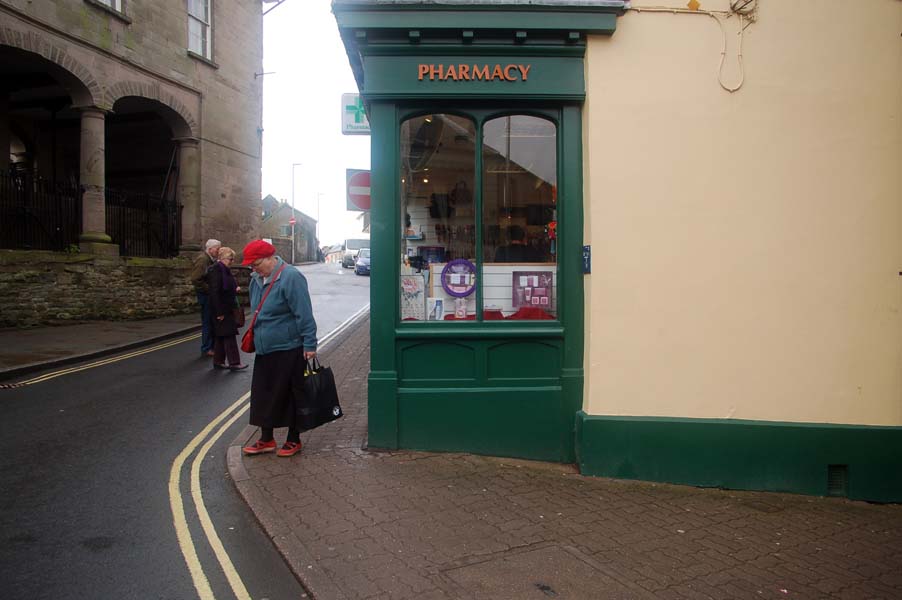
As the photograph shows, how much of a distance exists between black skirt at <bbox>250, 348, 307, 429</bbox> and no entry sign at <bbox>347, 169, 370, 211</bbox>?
8.18 ft

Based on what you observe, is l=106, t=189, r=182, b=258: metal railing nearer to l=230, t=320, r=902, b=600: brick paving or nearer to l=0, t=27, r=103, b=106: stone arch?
l=0, t=27, r=103, b=106: stone arch

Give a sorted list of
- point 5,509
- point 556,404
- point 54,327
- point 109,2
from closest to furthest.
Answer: point 5,509 → point 556,404 → point 54,327 → point 109,2

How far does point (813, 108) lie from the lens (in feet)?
17.8

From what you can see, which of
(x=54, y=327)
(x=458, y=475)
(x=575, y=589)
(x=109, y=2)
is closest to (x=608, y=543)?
(x=575, y=589)

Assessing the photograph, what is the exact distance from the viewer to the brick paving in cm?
359

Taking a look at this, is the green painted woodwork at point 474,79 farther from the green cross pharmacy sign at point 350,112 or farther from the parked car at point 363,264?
the parked car at point 363,264

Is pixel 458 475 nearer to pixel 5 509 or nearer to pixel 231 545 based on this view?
pixel 231 545

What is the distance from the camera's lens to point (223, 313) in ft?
31.1

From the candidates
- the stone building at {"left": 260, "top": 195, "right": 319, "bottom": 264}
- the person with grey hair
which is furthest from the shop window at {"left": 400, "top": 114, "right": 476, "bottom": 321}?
the stone building at {"left": 260, "top": 195, "right": 319, "bottom": 264}

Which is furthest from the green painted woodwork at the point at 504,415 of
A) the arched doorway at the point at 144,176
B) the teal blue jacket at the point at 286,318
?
the arched doorway at the point at 144,176

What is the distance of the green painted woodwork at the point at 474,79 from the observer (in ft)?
18.3

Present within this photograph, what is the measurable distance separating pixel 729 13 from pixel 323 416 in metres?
4.87

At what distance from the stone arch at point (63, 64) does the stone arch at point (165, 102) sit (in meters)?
0.46

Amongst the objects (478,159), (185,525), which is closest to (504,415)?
(478,159)
